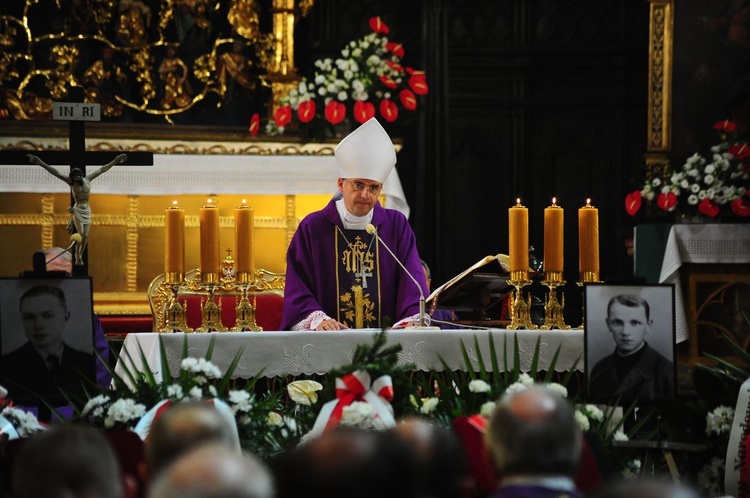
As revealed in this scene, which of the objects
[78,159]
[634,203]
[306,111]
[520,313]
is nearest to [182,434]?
[520,313]

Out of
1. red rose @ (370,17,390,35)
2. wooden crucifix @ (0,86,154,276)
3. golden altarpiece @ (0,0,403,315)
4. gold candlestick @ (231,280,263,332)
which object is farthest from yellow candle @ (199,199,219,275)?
red rose @ (370,17,390,35)

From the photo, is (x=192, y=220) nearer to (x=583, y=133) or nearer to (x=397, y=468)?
(x=583, y=133)

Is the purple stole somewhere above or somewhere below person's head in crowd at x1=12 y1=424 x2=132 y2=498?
above

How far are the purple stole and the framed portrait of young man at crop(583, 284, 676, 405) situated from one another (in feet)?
5.86

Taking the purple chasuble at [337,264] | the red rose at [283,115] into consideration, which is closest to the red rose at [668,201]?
the red rose at [283,115]

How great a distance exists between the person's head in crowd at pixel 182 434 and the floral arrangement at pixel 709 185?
23.4ft

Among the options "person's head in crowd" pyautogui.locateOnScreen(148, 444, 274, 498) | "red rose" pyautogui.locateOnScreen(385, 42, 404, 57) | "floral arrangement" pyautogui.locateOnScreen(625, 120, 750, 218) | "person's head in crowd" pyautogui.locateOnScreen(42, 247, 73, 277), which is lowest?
"person's head in crowd" pyautogui.locateOnScreen(148, 444, 274, 498)

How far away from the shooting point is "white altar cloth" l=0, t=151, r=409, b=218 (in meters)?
9.04

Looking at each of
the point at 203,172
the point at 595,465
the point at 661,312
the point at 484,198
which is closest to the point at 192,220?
the point at 203,172

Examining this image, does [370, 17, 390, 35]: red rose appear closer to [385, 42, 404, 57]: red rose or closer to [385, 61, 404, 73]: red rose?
[385, 42, 404, 57]: red rose

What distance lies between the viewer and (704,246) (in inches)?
365

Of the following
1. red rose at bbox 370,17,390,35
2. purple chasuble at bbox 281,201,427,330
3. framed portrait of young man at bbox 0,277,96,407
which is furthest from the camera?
red rose at bbox 370,17,390,35

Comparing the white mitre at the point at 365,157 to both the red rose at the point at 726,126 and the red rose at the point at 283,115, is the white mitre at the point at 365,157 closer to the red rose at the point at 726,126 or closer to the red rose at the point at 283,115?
the red rose at the point at 283,115

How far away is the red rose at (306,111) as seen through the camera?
9211mm
